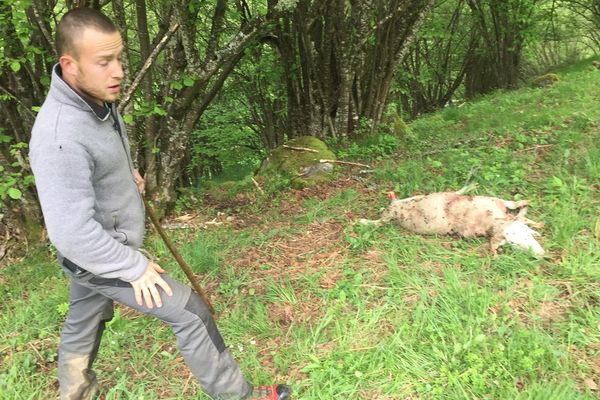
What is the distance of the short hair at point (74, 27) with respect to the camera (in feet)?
5.64

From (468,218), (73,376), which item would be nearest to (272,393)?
(73,376)

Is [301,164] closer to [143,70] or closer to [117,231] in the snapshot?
[143,70]

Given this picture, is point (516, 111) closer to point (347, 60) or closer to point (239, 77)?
point (347, 60)

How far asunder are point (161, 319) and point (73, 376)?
884 mm

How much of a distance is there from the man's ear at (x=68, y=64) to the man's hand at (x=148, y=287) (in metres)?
0.91

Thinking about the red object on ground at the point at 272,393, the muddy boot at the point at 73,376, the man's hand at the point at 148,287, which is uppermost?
the man's hand at the point at 148,287

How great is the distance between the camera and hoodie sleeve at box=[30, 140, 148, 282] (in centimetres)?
166

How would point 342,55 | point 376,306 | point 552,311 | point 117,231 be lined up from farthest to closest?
1. point 342,55
2. point 376,306
3. point 552,311
4. point 117,231

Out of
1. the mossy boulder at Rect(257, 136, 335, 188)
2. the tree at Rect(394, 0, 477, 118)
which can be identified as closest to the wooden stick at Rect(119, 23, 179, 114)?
the mossy boulder at Rect(257, 136, 335, 188)

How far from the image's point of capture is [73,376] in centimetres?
243

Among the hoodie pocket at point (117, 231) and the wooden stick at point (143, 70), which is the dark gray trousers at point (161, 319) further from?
the wooden stick at point (143, 70)

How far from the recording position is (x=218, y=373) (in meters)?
2.14

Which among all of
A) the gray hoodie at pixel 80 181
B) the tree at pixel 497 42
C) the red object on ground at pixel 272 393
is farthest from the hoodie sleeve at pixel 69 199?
the tree at pixel 497 42

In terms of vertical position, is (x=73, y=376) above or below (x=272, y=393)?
above
